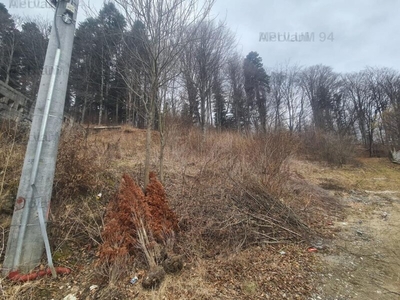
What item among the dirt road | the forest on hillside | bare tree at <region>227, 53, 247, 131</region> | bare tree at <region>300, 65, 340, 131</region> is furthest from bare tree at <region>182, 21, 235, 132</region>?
bare tree at <region>300, 65, 340, 131</region>

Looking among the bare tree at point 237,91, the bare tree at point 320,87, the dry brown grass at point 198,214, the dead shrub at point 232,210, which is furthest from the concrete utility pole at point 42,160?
the bare tree at point 320,87

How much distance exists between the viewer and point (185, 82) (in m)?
12.2

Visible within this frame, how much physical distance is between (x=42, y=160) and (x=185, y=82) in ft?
35.1

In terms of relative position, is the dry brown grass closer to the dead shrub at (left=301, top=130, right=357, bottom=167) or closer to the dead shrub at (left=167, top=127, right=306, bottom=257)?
the dead shrub at (left=167, top=127, right=306, bottom=257)

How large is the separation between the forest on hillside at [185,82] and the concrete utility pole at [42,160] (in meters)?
1.67

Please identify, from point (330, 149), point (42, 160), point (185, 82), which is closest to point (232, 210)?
point (42, 160)

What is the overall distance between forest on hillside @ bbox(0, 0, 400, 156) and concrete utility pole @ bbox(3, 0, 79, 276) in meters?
1.67

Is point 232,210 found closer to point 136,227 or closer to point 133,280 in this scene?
point 136,227

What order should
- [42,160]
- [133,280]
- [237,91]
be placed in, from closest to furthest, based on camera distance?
[133,280]
[42,160]
[237,91]

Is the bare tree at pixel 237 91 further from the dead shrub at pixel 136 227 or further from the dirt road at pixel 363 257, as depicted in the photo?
the dead shrub at pixel 136 227

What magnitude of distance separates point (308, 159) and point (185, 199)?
43.0ft

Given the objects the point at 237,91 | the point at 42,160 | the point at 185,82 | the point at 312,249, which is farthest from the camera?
the point at 237,91

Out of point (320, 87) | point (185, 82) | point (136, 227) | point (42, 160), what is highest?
point (320, 87)

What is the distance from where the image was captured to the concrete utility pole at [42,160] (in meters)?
2.27
